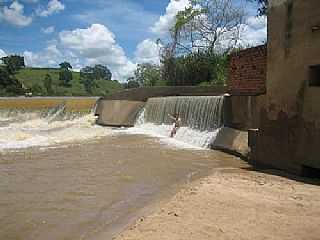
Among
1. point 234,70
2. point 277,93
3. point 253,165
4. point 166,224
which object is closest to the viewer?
point 166,224

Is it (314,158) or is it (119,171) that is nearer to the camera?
(314,158)

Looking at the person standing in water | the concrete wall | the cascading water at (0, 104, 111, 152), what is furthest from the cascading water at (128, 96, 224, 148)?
the concrete wall

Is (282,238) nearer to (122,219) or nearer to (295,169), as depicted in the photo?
(122,219)

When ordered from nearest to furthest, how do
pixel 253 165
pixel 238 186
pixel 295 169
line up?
pixel 238 186 → pixel 295 169 → pixel 253 165

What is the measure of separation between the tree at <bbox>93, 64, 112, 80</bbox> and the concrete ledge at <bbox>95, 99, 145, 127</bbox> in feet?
248

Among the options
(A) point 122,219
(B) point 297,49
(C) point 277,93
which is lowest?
(A) point 122,219

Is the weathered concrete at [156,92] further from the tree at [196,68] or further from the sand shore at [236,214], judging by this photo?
the sand shore at [236,214]

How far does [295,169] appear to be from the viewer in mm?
8547

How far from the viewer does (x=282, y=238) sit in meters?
4.53

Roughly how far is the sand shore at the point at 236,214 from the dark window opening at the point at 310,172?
0.73 m

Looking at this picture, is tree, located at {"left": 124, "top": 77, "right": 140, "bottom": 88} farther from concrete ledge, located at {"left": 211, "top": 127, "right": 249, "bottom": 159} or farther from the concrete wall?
the concrete wall

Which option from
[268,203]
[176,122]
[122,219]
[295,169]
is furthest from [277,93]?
[176,122]

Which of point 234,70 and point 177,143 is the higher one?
point 234,70

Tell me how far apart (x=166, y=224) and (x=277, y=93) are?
17.3ft
